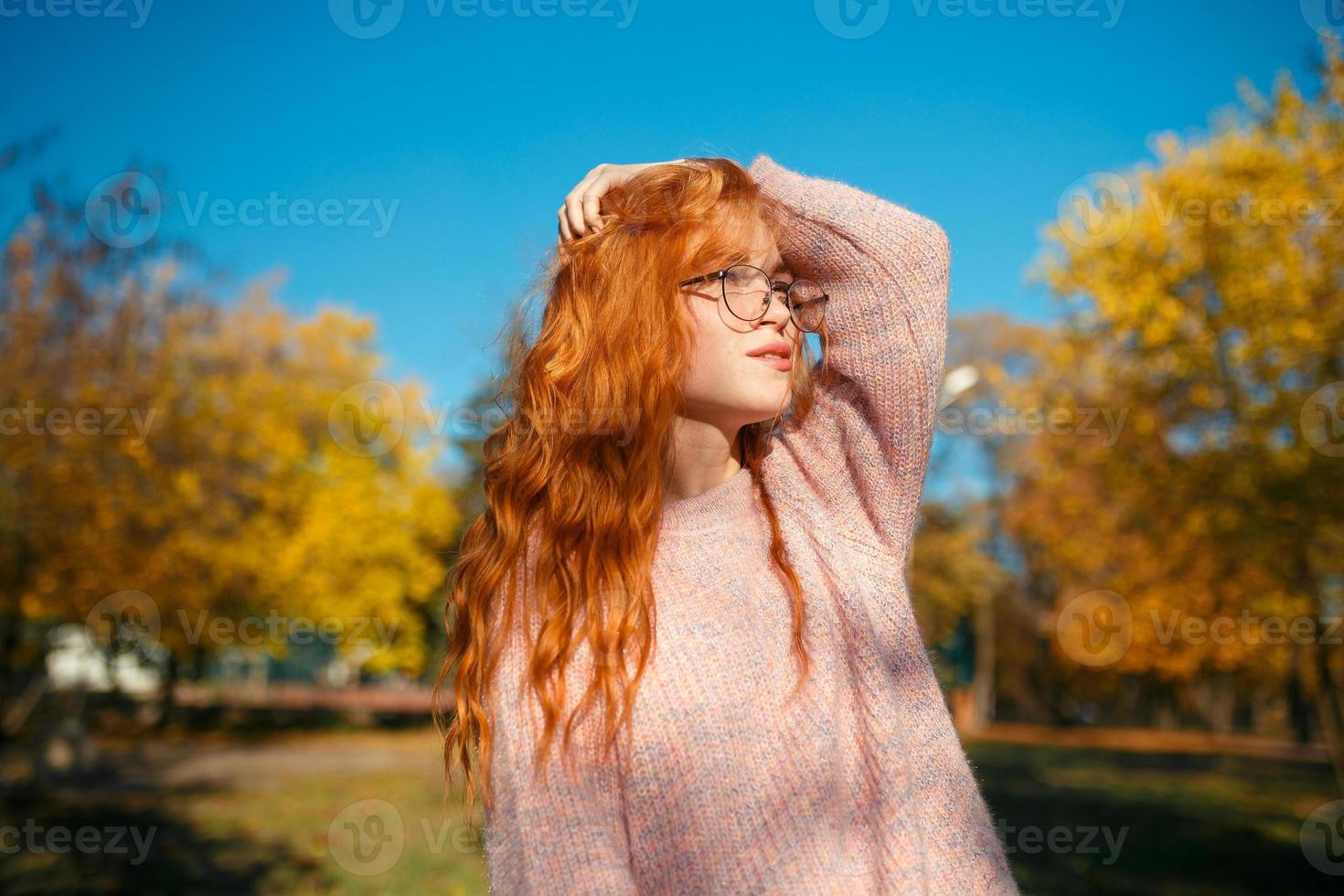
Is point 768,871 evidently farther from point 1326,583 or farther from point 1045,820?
point 1045,820

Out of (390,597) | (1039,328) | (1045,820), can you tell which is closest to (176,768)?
(390,597)

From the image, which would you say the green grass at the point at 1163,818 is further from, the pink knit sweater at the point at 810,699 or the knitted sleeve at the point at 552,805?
the knitted sleeve at the point at 552,805

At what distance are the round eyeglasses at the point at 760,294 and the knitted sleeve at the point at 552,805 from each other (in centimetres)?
68

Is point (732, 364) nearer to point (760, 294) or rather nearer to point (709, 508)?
point (760, 294)

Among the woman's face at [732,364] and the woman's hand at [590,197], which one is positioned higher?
the woman's hand at [590,197]

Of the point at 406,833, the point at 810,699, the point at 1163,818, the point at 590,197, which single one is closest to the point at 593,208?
the point at 590,197

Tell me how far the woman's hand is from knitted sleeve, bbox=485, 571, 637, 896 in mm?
800

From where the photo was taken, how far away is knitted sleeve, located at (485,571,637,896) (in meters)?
1.46

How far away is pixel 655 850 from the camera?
5.00 feet

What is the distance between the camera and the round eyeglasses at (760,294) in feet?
5.80

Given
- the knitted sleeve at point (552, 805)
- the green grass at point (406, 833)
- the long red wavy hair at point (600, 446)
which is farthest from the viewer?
the green grass at point (406, 833)

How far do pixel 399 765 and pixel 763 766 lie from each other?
1566 centimetres

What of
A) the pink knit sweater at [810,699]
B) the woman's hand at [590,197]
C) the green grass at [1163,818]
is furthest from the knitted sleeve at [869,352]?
the green grass at [1163,818]

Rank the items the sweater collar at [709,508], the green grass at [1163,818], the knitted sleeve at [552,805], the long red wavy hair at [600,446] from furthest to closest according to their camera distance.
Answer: the green grass at [1163,818], the sweater collar at [709,508], the long red wavy hair at [600,446], the knitted sleeve at [552,805]
